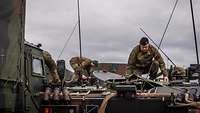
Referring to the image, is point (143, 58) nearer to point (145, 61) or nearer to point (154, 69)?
point (145, 61)

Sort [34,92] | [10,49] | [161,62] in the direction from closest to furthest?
[10,49] < [34,92] < [161,62]

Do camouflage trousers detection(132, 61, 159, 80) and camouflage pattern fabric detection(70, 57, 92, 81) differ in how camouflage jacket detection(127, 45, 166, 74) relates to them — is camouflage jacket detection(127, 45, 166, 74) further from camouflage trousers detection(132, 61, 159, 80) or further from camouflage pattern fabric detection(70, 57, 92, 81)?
camouflage pattern fabric detection(70, 57, 92, 81)

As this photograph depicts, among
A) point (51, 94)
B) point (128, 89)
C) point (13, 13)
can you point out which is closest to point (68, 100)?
point (51, 94)

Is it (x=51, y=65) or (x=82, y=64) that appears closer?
(x=51, y=65)

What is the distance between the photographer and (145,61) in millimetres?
10602

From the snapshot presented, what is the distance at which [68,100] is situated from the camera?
823 cm

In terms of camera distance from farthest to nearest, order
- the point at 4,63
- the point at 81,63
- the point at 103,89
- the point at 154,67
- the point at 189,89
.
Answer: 1. the point at 81,63
2. the point at 154,67
3. the point at 103,89
4. the point at 189,89
5. the point at 4,63

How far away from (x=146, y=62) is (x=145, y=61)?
3 centimetres

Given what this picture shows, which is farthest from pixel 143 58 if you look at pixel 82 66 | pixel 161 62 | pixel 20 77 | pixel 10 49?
pixel 10 49

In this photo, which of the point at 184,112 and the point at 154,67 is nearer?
the point at 184,112

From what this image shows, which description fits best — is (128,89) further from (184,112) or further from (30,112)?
(30,112)

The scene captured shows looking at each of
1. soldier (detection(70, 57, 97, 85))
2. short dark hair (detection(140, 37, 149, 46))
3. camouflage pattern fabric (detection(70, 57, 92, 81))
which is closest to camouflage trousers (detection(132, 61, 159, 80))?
short dark hair (detection(140, 37, 149, 46))

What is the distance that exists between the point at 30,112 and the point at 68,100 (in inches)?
28.4

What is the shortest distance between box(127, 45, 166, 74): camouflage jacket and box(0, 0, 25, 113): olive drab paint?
361cm
